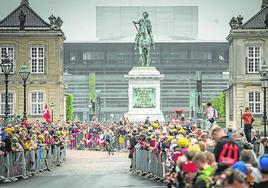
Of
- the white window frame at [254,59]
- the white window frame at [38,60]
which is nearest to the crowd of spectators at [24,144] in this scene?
the white window frame at [254,59]

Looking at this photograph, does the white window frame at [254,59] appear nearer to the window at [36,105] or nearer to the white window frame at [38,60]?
the white window frame at [38,60]

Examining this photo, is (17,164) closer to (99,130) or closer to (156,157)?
(156,157)

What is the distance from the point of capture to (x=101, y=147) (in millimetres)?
74688

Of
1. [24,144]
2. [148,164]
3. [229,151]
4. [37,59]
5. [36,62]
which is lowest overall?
[148,164]

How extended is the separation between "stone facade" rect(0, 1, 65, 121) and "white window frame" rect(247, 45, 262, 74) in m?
18.8

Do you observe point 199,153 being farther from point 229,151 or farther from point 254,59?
point 254,59

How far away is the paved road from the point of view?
112 ft

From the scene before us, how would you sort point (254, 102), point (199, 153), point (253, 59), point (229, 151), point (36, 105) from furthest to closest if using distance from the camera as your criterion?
1. point (36, 105)
2. point (253, 59)
3. point (254, 102)
4. point (229, 151)
5. point (199, 153)

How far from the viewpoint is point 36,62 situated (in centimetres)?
9881

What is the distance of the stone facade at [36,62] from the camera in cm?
9775

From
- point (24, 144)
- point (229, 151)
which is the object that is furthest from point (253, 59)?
point (229, 151)

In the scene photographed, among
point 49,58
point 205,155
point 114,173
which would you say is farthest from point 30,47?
point 205,155

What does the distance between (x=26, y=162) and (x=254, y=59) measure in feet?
186

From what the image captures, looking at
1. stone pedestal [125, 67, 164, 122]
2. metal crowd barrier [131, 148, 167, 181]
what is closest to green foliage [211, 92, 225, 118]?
stone pedestal [125, 67, 164, 122]
